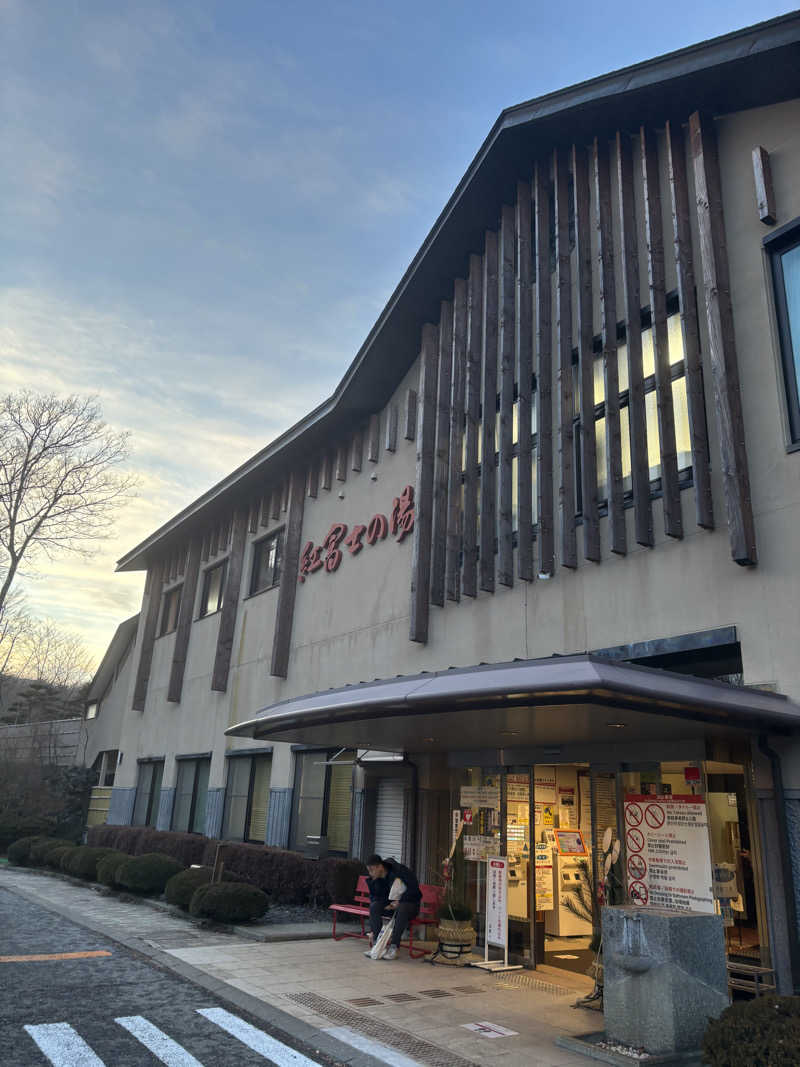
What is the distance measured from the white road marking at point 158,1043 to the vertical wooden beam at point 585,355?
772cm

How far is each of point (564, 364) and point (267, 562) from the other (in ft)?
43.1

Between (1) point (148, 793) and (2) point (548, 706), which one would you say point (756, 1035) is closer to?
(2) point (548, 706)

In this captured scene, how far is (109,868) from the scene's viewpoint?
18453 mm

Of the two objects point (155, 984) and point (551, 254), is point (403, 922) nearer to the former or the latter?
point (155, 984)

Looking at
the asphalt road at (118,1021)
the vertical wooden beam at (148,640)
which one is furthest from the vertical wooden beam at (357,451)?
the vertical wooden beam at (148,640)

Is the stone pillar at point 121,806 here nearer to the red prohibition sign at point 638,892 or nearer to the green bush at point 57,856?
the green bush at point 57,856

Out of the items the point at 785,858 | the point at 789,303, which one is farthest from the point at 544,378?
the point at 785,858

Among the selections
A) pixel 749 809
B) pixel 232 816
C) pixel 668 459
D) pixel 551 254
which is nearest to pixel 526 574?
pixel 668 459

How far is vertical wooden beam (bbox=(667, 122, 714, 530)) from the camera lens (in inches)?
404

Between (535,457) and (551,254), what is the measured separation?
363cm

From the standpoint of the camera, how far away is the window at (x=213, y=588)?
1032 inches

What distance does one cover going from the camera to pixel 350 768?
17.4 meters

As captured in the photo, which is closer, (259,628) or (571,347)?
(571,347)

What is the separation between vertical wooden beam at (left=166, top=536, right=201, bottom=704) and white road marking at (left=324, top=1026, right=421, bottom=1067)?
20121 mm
